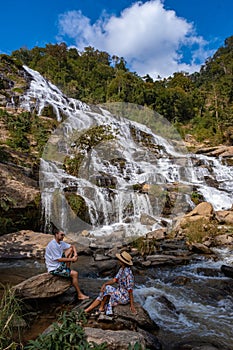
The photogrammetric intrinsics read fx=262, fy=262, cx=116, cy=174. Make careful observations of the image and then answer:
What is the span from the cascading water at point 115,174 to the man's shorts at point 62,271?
583 centimetres

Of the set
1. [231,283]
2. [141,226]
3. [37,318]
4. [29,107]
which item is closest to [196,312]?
[231,283]

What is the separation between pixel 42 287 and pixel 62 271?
14.7 inches

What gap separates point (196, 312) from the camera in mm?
4387

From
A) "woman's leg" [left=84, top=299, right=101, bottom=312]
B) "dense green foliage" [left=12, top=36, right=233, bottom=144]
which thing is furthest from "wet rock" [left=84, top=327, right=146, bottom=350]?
"dense green foliage" [left=12, top=36, right=233, bottom=144]

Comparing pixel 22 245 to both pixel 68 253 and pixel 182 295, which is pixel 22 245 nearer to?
pixel 68 253

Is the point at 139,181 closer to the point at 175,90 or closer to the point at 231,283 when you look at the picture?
the point at 231,283

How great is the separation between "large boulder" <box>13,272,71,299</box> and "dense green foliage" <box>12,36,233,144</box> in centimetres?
2408

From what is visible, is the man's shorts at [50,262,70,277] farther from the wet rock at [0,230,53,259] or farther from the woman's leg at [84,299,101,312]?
the wet rock at [0,230,53,259]

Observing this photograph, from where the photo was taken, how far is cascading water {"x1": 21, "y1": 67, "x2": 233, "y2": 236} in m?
11.2

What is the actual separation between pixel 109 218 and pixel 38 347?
931 cm

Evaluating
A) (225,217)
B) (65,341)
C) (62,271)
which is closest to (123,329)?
(65,341)

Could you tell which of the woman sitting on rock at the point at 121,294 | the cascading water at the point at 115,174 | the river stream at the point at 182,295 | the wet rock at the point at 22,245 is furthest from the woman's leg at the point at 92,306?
the cascading water at the point at 115,174

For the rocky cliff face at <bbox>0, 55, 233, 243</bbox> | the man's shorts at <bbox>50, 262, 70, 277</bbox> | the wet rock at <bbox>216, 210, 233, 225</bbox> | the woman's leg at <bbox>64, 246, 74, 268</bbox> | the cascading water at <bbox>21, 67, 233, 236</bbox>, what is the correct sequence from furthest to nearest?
1. the cascading water at <bbox>21, 67, 233, 236</bbox>
2. the wet rock at <bbox>216, 210, 233, 225</bbox>
3. the rocky cliff face at <bbox>0, 55, 233, 243</bbox>
4. the woman's leg at <bbox>64, 246, 74, 268</bbox>
5. the man's shorts at <bbox>50, 262, 70, 277</bbox>

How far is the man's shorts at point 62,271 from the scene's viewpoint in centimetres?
419
